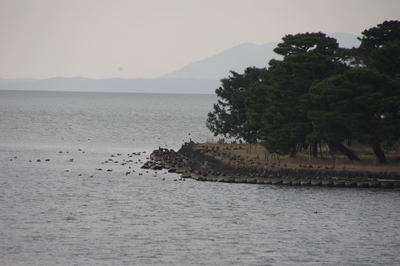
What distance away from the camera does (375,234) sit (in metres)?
37.5

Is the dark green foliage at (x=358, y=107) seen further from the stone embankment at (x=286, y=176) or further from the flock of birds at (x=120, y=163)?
the flock of birds at (x=120, y=163)

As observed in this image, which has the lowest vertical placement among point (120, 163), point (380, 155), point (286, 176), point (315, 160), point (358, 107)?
point (120, 163)

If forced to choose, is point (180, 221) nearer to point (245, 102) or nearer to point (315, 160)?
point (315, 160)

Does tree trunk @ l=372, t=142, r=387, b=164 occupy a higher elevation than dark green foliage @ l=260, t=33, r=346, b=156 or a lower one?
lower

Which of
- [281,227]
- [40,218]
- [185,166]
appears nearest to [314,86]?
[185,166]

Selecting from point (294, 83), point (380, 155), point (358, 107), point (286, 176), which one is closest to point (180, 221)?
point (286, 176)

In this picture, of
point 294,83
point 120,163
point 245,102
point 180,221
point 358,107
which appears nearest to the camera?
point 180,221

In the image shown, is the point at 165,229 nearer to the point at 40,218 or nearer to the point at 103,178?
the point at 40,218

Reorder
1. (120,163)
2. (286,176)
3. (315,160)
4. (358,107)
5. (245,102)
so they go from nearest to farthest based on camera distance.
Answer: (286,176)
(358,107)
(315,160)
(245,102)
(120,163)

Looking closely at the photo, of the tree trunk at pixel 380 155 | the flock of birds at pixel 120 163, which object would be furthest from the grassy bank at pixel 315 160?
the flock of birds at pixel 120 163

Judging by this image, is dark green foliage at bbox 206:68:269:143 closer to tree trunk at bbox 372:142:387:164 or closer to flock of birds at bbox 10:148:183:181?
flock of birds at bbox 10:148:183:181

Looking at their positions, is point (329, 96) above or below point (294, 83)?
below

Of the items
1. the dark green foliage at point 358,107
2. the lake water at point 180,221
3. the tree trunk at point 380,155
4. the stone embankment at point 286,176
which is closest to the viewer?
the lake water at point 180,221

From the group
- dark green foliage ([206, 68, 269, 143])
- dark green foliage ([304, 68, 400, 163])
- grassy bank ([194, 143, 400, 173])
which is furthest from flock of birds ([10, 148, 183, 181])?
dark green foliage ([304, 68, 400, 163])
